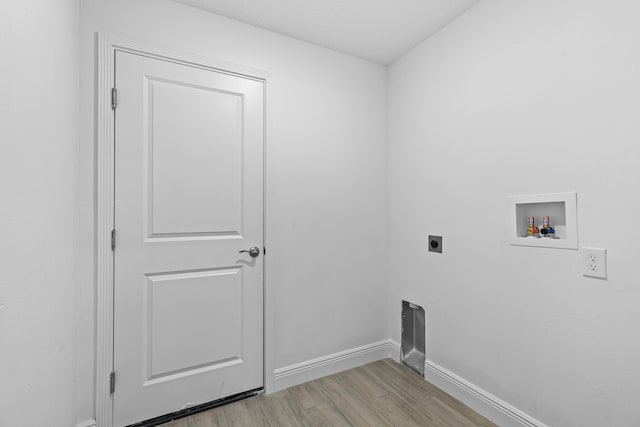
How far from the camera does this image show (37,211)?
1063 mm

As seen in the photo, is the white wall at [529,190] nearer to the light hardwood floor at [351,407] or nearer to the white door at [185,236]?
the light hardwood floor at [351,407]

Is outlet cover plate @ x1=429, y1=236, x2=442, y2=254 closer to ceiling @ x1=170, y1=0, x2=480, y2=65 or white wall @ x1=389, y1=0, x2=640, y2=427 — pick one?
white wall @ x1=389, y1=0, x2=640, y2=427

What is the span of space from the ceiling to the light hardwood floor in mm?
2426

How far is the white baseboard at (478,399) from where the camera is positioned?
5.34 feet

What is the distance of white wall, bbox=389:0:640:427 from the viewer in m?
1.29

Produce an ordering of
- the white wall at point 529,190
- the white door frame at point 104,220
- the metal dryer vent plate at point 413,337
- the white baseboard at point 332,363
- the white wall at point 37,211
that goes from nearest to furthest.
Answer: the white wall at point 37,211
the white wall at point 529,190
the white door frame at point 104,220
the white baseboard at point 332,363
the metal dryer vent plate at point 413,337

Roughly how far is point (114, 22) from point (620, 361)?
2884mm

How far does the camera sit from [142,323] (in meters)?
1.73

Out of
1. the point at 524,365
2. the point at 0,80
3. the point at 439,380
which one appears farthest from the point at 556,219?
the point at 0,80

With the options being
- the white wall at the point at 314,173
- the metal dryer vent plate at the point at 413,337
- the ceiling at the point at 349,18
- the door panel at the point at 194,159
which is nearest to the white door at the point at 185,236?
the door panel at the point at 194,159

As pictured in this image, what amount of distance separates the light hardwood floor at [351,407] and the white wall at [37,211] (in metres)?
0.87

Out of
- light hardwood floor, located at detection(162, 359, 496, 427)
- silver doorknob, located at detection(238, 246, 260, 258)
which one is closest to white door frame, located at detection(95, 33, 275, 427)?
light hardwood floor, located at detection(162, 359, 496, 427)

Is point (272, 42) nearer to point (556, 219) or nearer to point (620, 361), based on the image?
point (556, 219)

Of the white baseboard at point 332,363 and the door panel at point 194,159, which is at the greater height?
the door panel at point 194,159
